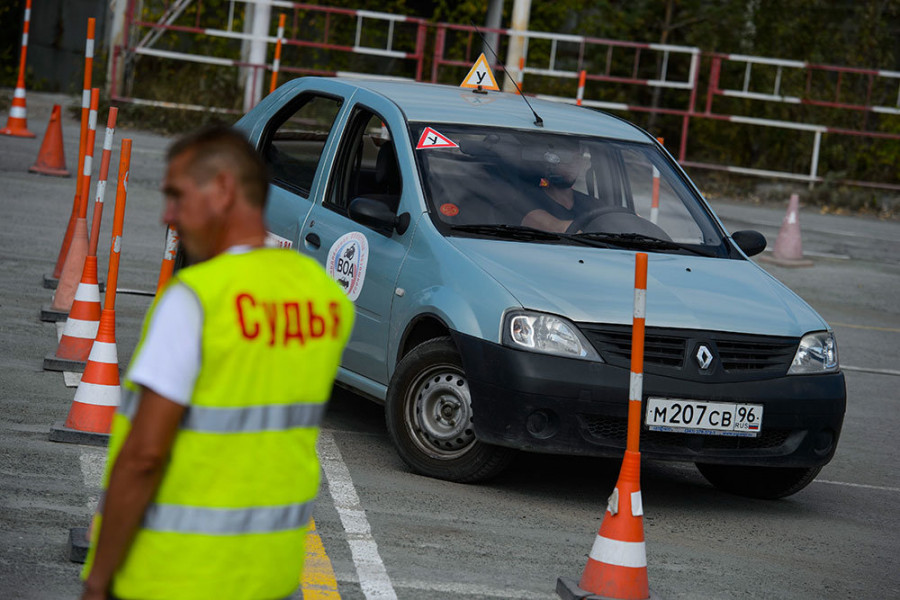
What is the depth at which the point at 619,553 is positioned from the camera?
494 centimetres

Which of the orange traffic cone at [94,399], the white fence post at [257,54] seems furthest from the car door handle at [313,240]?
the white fence post at [257,54]

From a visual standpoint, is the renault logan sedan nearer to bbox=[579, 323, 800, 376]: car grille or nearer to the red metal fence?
bbox=[579, 323, 800, 376]: car grille

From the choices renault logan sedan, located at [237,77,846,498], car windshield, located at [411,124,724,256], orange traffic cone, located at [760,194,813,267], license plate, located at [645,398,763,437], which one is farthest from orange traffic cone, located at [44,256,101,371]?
orange traffic cone, located at [760,194,813,267]

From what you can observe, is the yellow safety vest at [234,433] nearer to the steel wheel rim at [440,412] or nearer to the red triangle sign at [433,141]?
the steel wheel rim at [440,412]

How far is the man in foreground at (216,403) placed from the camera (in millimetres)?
2557

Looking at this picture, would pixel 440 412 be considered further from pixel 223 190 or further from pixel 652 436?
pixel 223 190

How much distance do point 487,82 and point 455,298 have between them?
6.09 metres

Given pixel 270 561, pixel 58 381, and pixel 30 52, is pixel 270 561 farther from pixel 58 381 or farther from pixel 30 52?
pixel 30 52

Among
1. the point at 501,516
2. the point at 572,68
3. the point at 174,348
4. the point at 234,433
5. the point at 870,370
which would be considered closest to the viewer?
the point at 174,348

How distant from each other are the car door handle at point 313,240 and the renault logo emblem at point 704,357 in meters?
2.08

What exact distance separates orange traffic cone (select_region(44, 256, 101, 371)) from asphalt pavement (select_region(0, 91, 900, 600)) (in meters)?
0.13

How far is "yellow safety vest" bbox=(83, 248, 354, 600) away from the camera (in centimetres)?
259

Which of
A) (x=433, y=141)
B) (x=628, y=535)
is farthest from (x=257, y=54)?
(x=628, y=535)

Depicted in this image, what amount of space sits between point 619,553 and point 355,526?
111 cm
